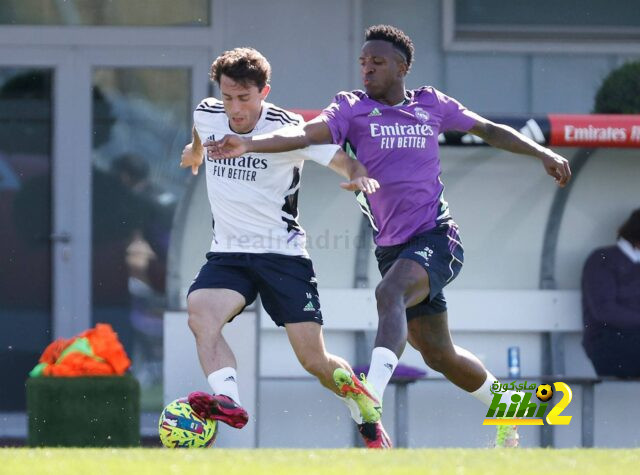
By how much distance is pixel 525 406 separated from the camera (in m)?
9.66

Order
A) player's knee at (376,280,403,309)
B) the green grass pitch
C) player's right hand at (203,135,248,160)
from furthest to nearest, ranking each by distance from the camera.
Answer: player's knee at (376,280,403,309) < player's right hand at (203,135,248,160) < the green grass pitch

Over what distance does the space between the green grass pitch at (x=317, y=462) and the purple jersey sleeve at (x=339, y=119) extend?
5.79 feet

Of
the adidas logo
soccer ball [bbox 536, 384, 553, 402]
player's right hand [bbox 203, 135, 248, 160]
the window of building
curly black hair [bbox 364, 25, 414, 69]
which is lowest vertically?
soccer ball [bbox 536, 384, 553, 402]

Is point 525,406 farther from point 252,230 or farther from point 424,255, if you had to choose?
point 252,230

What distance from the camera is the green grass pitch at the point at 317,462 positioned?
572cm

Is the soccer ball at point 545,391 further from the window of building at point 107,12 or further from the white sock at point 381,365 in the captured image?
the window of building at point 107,12

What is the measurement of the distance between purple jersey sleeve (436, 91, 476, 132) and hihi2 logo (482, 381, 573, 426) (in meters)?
1.40

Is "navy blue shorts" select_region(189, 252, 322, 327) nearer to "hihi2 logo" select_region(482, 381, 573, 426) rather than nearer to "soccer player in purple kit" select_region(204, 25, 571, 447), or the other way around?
"soccer player in purple kit" select_region(204, 25, 571, 447)

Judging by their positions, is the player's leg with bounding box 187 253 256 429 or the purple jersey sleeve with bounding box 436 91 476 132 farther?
the purple jersey sleeve with bounding box 436 91 476 132

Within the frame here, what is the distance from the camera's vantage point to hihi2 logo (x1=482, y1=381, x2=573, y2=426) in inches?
344

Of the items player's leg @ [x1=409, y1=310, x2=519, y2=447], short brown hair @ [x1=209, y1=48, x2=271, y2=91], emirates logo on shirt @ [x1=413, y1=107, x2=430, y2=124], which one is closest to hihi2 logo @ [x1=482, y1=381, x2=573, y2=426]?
player's leg @ [x1=409, y1=310, x2=519, y2=447]

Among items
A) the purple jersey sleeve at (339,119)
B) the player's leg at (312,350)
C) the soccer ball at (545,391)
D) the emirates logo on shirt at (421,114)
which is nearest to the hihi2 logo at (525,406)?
the soccer ball at (545,391)

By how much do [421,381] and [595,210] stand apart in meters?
1.68

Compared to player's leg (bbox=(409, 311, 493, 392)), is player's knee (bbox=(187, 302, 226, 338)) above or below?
above
